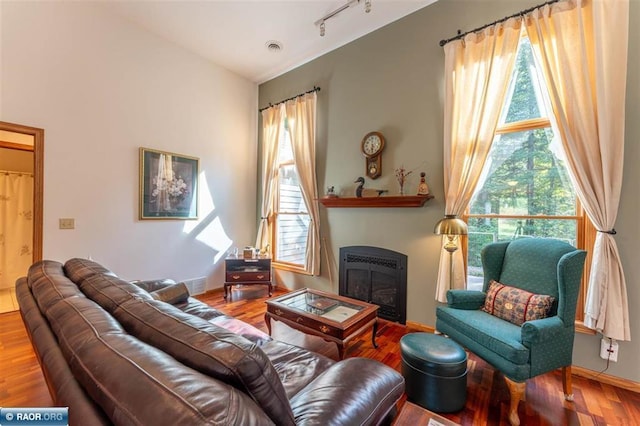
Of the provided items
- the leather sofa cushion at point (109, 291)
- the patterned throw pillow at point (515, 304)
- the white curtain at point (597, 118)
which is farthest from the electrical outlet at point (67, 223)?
the white curtain at point (597, 118)

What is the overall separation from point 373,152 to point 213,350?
117 inches

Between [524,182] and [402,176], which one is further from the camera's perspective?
[402,176]

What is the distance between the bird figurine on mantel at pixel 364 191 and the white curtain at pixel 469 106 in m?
0.77

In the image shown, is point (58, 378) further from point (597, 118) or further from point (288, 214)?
point (288, 214)

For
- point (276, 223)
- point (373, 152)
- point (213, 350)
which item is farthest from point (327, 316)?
point (276, 223)

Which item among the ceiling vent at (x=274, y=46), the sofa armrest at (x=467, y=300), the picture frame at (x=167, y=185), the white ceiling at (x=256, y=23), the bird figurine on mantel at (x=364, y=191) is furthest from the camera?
the ceiling vent at (x=274, y=46)

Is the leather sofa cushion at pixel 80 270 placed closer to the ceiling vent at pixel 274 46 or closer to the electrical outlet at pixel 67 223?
the electrical outlet at pixel 67 223

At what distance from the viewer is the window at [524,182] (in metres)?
2.30

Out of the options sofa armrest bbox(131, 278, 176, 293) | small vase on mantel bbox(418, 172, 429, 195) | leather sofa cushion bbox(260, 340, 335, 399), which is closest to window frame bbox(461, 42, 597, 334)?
small vase on mantel bbox(418, 172, 429, 195)

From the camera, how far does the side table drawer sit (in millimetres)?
3886

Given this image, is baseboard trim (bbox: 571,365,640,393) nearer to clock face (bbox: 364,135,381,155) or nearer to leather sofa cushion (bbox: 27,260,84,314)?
clock face (bbox: 364,135,381,155)

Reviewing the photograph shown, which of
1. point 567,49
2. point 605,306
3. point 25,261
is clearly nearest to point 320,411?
point 605,306

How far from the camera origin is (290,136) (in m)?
4.17

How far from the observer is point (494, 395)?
6.23 ft
